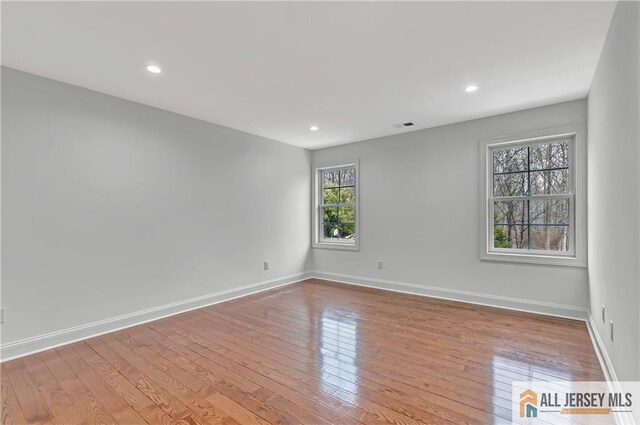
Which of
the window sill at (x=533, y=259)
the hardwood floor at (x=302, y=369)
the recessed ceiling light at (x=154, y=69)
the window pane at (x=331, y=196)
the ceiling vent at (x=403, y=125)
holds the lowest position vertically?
the hardwood floor at (x=302, y=369)

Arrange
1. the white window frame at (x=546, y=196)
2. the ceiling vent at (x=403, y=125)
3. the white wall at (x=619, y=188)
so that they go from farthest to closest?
the ceiling vent at (x=403, y=125) < the white window frame at (x=546, y=196) < the white wall at (x=619, y=188)

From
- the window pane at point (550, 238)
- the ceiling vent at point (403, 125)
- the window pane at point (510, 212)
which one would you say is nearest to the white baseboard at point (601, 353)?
the window pane at point (550, 238)

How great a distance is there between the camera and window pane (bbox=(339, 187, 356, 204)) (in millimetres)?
5473

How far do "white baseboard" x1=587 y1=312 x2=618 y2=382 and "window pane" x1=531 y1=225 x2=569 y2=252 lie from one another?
83 centimetres

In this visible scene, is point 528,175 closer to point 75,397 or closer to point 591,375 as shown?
point 591,375

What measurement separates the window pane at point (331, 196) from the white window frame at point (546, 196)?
2477 millimetres

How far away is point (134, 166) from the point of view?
3.41 meters

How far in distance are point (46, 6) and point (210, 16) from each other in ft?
3.24

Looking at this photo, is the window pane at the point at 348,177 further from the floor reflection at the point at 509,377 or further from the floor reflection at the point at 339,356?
the floor reflection at the point at 509,377

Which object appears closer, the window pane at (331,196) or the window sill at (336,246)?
the window sill at (336,246)

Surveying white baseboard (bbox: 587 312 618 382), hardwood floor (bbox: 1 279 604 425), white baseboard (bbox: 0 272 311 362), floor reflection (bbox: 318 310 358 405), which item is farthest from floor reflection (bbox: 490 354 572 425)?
white baseboard (bbox: 0 272 311 362)

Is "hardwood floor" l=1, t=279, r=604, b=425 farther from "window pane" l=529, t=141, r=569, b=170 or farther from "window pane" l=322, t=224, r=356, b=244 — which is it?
"window pane" l=322, t=224, r=356, b=244

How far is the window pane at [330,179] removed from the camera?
574 centimetres

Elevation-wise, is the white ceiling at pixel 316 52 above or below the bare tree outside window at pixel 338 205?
above
